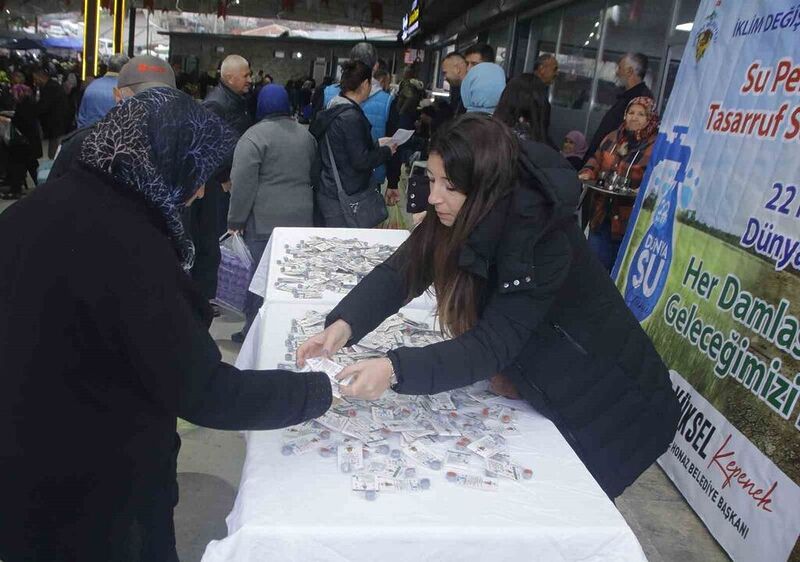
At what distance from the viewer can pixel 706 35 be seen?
116 inches

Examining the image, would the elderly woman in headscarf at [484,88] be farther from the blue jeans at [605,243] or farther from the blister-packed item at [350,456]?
the blister-packed item at [350,456]

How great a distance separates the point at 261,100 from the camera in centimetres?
365

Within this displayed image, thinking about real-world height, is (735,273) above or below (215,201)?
above

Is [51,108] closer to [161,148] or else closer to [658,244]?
[658,244]

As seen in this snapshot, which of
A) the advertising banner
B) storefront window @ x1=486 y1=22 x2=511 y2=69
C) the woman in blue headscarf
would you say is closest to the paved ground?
the advertising banner

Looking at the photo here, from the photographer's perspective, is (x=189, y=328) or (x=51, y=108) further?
(x=51, y=108)

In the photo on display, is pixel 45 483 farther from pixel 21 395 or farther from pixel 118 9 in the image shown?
pixel 118 9

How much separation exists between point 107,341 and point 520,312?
84cm

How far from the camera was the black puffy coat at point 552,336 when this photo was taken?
4.59 ft

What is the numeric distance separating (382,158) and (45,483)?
295 cm

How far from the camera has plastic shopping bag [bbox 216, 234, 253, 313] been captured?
378 cm

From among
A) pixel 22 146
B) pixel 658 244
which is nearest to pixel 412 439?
pixel 658 244

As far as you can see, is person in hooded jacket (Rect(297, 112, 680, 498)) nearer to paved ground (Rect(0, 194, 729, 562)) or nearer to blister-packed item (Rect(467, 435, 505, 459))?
blister-packed item (Rect(467, 435, 505, 459))

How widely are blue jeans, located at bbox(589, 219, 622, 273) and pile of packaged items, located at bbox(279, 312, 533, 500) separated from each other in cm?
256
